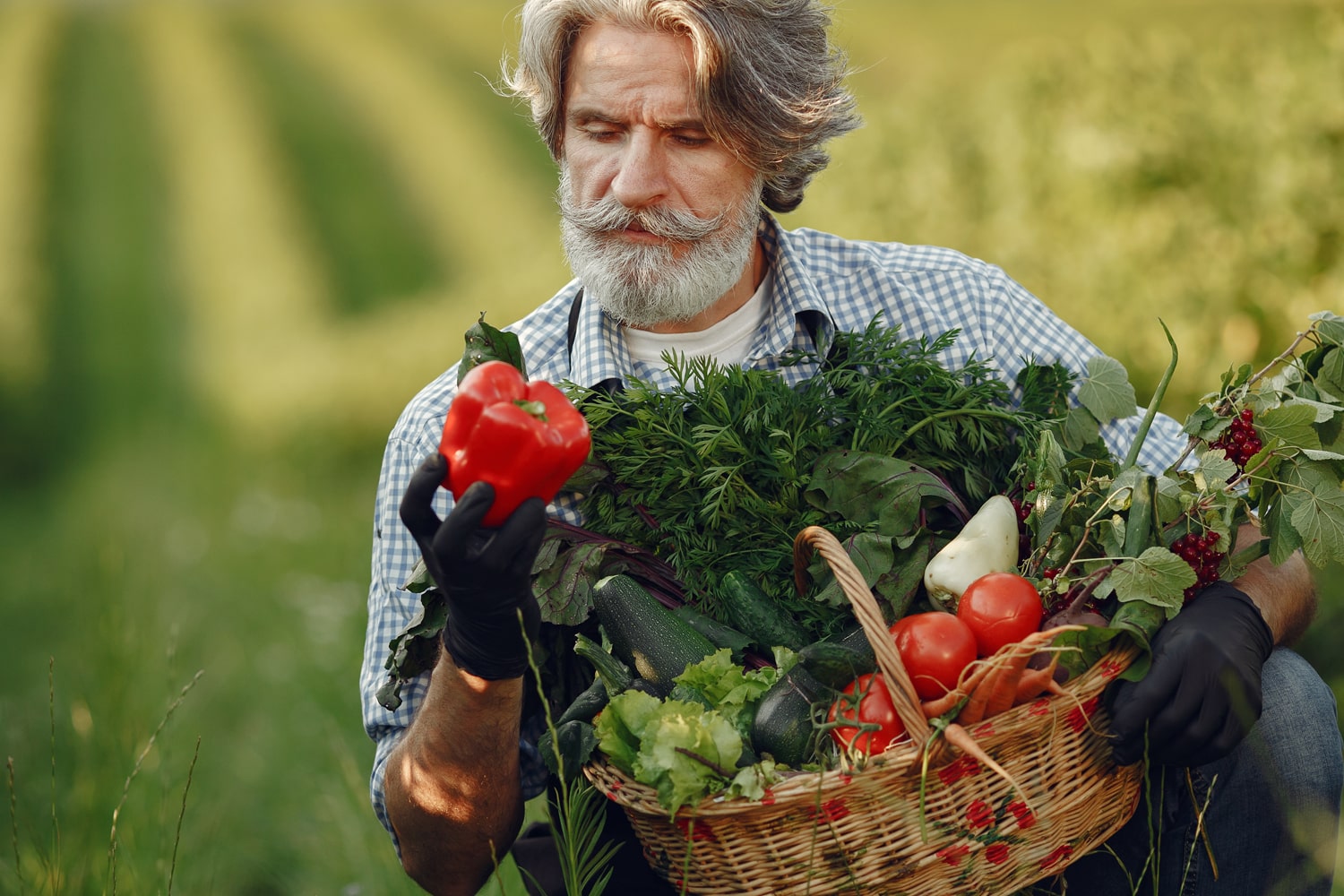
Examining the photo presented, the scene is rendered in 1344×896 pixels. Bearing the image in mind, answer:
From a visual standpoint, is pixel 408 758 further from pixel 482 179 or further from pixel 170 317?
pixel 482 179

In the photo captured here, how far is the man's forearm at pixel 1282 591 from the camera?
2.40m

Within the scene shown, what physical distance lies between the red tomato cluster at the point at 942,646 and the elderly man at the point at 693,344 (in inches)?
9.1

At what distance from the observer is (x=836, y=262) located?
305cm

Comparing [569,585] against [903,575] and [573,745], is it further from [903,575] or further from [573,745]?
[903,575]

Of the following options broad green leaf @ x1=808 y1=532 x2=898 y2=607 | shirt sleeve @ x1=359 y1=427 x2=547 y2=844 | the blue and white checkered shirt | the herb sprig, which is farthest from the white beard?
broad green leaf @ x1=808 y1=532 x2=898 y2=607

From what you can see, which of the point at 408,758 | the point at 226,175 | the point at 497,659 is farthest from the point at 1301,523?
the point at 226,175

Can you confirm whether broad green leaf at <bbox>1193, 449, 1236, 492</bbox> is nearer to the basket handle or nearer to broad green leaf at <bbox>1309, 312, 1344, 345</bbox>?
broad green leaf at <bbox>1309, 312, 1344, 345</bbox>

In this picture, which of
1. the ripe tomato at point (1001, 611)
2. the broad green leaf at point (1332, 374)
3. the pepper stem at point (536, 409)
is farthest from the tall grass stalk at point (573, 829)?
the broad green leaf at point (1332, 374)

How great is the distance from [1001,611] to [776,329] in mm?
1019

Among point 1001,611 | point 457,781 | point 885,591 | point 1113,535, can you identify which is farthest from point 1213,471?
point 457,781

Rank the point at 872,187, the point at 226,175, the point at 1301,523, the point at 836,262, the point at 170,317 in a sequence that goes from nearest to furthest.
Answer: the point at 1301,523 → the point at 836,262 → the point at 872,187 → the point at 170,317 → the point at 226,175

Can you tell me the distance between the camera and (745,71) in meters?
2.67

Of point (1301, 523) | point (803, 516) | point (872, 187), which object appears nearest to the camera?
point (1301, 523)

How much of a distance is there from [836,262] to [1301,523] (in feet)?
4.15
